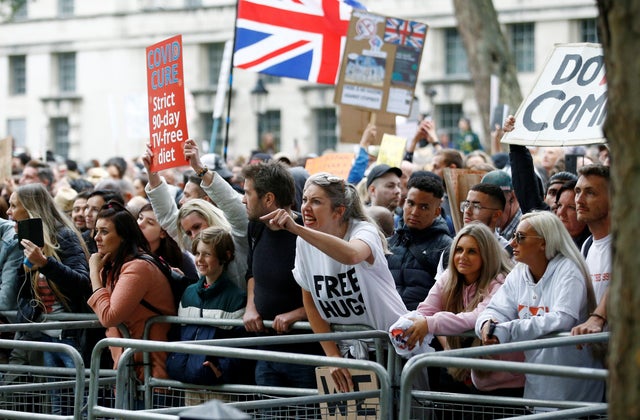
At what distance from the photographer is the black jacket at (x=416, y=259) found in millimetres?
7164

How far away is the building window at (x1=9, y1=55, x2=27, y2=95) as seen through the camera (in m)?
51.3

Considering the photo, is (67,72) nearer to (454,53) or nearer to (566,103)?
(454,53)

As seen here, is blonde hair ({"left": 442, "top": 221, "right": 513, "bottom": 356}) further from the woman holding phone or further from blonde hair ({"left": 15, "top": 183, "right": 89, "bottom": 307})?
blonde hair ({"left": 15, "top": 183, "right": 89, "bottom": 307})

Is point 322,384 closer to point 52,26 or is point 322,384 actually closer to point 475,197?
point 475,197

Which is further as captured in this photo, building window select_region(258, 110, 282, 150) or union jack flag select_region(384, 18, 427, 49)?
building window select_region(258, 110, 282, 150)

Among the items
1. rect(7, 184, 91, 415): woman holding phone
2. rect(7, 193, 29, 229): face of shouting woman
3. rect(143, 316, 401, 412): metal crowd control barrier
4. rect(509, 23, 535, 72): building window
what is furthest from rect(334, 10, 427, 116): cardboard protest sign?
rect(509, 23, 535, 72): building window

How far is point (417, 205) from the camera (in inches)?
288

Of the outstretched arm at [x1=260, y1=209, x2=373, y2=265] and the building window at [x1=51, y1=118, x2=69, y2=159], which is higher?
the building window at [x1=51, y1=118, x2=69, y2=159]

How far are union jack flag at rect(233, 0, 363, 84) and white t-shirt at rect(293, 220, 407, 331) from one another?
458 centimetres

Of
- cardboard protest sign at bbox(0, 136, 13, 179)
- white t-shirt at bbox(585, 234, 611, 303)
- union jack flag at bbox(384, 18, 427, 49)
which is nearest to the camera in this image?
white t-shirt at bbox(585, 234, 611, 303)

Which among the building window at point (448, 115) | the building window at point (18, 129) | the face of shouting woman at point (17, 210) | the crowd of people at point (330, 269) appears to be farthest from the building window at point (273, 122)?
the crowd of people at point (330, 269)

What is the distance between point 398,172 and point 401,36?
3004 millimetres

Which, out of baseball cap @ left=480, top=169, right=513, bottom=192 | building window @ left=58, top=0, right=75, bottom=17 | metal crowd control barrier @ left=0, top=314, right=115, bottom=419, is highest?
building window @ left=58, top=0, right=75, bottom=17

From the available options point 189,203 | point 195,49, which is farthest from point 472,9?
point 195,49
